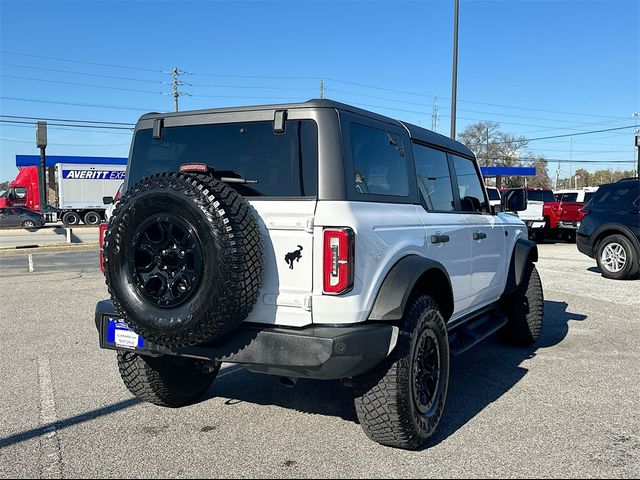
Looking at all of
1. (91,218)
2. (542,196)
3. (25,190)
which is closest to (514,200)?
(542,196)

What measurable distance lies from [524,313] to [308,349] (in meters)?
3.49

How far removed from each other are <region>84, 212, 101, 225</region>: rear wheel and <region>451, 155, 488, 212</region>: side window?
1361 inches

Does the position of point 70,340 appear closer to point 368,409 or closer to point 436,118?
point 368,409

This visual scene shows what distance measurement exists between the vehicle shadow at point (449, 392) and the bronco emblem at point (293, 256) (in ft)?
4.58

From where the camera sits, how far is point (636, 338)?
611 centimetres

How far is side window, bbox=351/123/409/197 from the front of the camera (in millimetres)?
3217

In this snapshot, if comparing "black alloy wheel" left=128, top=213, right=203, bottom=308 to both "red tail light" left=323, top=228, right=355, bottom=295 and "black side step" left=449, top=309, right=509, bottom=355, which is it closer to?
"red tail light" left=323, top=228, right=355, bottom=295

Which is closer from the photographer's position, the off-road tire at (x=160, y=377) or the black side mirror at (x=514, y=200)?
the off-road tire at (x=160, y=377)

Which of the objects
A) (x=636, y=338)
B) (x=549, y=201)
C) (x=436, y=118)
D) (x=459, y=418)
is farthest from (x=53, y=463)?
(x=436, y=118)

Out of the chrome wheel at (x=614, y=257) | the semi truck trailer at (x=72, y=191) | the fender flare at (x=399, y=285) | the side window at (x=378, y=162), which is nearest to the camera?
the fender flare at (x=399, y=285)

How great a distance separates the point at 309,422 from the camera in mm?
3695

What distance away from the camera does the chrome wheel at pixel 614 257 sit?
34.2ft

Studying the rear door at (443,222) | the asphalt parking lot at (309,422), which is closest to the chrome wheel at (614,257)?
the asphalt parking lot at (309,422)

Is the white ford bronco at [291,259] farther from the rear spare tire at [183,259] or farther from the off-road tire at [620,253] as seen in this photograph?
the off-road tire at [620,253]
